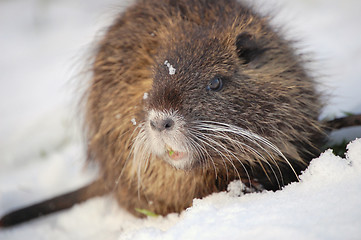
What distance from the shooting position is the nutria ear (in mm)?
2068

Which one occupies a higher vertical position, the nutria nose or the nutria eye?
the nutria eye

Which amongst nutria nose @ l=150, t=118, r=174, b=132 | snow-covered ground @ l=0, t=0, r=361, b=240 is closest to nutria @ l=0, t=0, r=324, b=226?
nutria nose @ l=150, t=118, r=174, b=132

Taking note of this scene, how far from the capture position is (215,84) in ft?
6.40

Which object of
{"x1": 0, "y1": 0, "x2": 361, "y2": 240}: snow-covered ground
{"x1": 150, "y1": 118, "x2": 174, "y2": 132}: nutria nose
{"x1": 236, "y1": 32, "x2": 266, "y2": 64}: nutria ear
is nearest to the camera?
{"x1": 0, "y1": 0, "x2": 361, "y2": 240}: snow-covered ground

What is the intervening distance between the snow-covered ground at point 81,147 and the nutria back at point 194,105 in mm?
173

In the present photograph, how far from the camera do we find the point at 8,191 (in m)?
2.81

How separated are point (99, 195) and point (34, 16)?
340cm

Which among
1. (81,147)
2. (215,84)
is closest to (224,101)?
(215,84)

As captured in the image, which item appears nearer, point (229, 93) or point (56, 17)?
point (229, 93)

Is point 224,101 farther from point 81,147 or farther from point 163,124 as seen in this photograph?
point 81,147

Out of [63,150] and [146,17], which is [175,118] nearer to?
[146,17]

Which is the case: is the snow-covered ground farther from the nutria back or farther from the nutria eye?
the nutria eye

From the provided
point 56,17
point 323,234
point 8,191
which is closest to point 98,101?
point 8,191

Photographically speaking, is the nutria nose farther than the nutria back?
No
